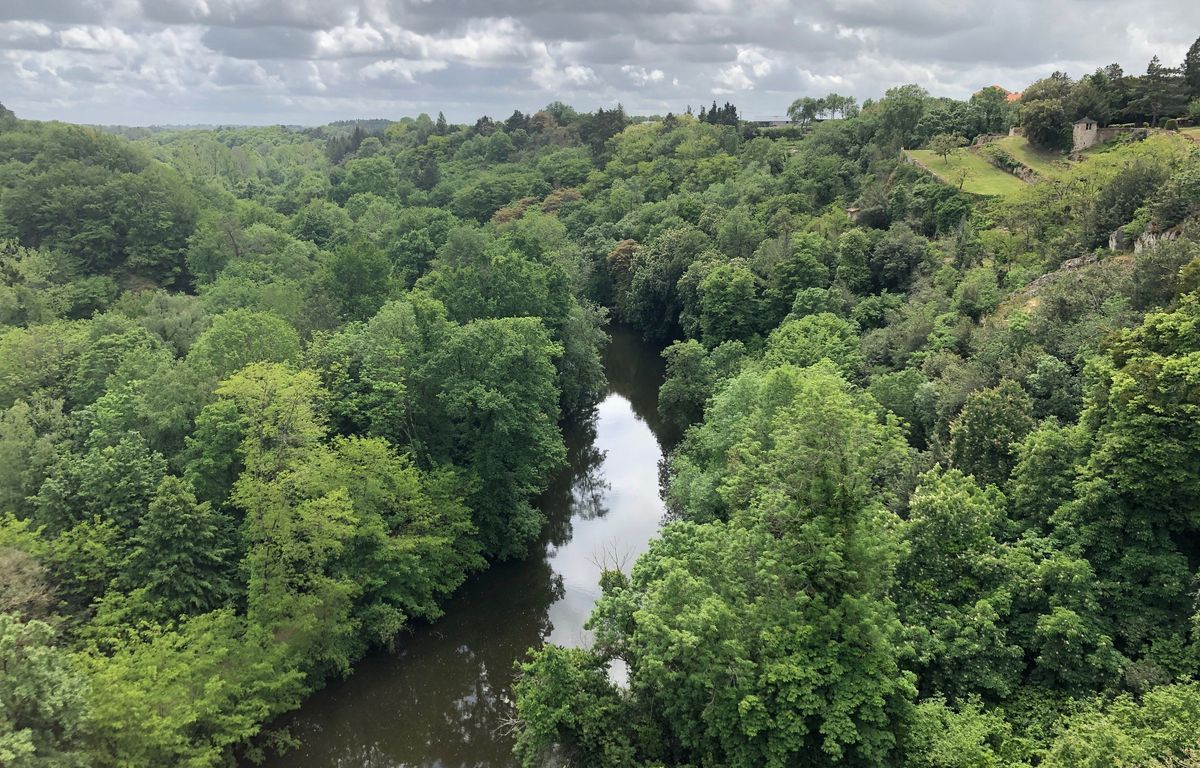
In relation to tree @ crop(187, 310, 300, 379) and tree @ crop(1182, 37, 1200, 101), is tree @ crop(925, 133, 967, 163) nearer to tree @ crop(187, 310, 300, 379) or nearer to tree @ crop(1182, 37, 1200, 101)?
tree @ crop(1182, 37, 1200, 101)

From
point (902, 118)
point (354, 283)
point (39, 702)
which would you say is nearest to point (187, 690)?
point (39, 702)

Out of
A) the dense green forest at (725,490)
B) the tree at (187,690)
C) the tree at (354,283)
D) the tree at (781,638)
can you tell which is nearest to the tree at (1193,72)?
the dense green forest at (725,490)

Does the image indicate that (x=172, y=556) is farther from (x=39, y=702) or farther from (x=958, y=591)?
(x=958, y=591)

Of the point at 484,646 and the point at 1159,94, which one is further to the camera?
the point at 1159,94

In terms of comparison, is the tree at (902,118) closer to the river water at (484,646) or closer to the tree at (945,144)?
the tree at (945,144)

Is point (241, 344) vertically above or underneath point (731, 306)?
above

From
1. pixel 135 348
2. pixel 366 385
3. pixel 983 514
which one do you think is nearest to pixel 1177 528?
pixel 983 514
